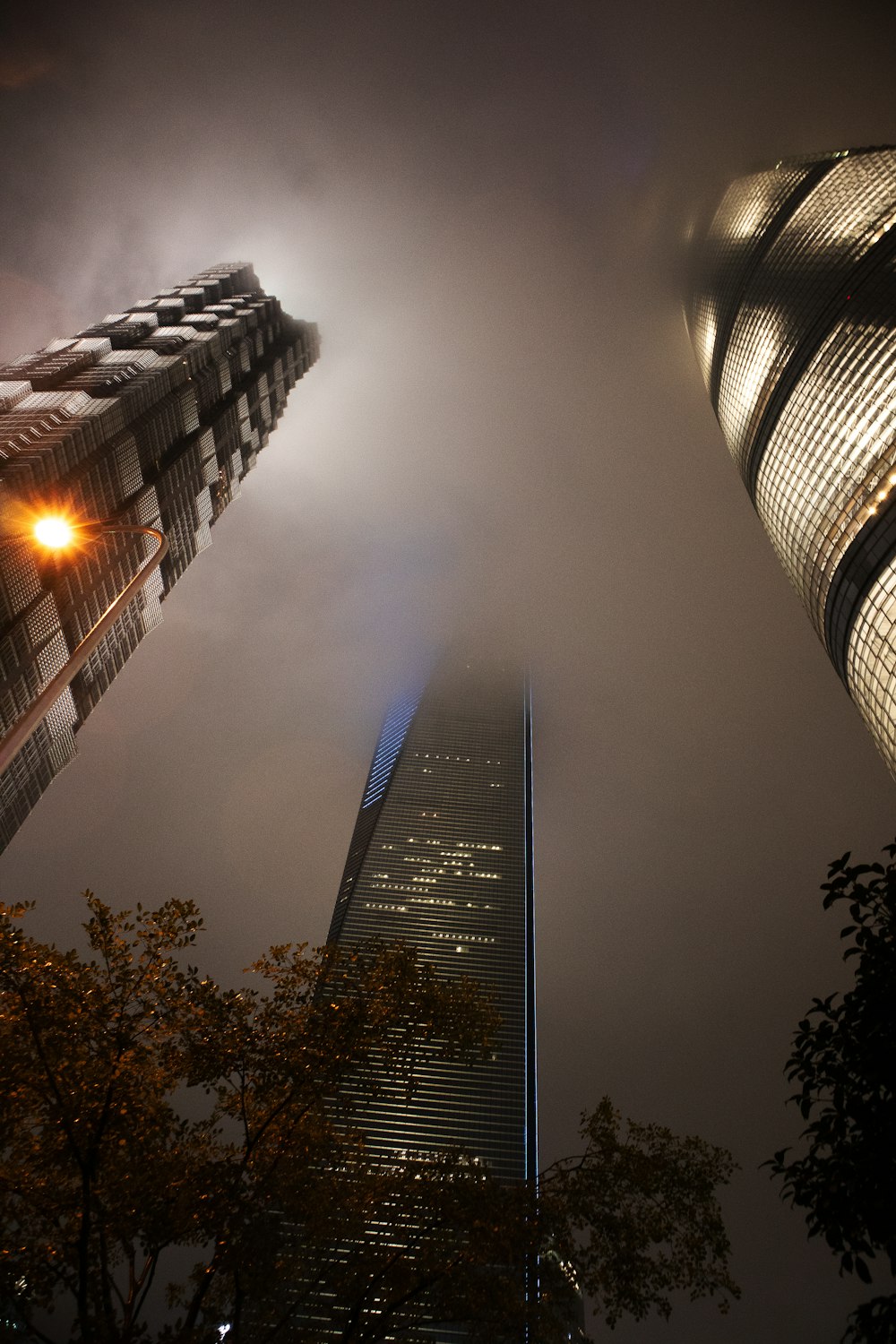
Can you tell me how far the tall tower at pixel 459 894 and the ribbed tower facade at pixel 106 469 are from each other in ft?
154

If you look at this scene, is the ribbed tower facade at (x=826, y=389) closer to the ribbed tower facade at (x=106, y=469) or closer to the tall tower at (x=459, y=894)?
the ribbed tower facade at (x=106, y=469)

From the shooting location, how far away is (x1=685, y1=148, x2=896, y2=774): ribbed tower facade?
48.2 meters

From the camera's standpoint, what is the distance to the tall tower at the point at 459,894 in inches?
3868

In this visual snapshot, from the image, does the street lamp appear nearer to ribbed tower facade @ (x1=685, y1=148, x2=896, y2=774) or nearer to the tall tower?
ribbed tower facade @ (x1=685, y1=148, x2=896, y2=774)

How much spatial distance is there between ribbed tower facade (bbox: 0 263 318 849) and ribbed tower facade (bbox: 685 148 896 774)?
55493mm

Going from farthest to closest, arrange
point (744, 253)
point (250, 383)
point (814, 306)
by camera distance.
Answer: point (744, 253) < point (250, 383) < point (814, 306)

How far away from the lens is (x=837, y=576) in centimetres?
5138

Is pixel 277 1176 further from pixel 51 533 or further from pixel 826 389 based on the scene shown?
pixel 826 389

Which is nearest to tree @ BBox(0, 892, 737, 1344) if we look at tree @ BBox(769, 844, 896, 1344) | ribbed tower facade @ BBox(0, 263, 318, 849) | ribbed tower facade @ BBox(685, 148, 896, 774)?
tree @ BBox(769, 844, 896, 1344)

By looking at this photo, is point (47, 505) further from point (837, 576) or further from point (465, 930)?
point (465, 930)

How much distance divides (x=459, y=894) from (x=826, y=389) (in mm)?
110242

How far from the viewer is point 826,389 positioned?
57875 millimetres

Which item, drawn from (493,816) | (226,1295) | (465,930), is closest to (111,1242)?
(226,1295)

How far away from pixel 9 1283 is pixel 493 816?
14970 cm
